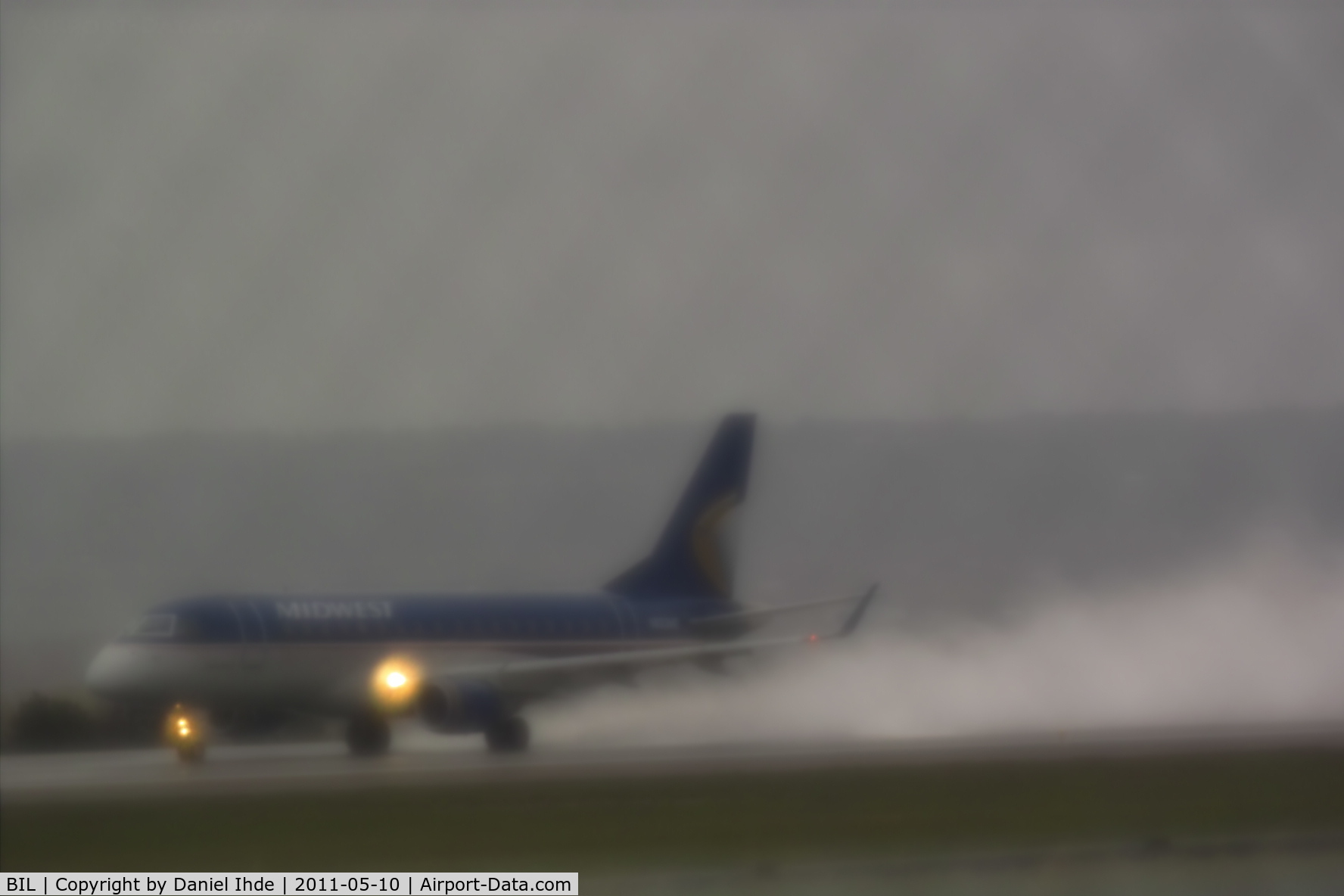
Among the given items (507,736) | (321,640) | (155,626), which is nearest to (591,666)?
(507,736)

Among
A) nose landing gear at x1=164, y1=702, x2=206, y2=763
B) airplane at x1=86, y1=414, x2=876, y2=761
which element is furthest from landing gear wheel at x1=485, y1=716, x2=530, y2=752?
nose landing gear at x1=164, y1=702, x2=206, y2=763

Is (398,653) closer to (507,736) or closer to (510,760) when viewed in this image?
(507,736)

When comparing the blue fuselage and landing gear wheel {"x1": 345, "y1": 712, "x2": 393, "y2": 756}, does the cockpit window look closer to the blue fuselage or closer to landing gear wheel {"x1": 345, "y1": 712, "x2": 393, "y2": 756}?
the blue fuselage

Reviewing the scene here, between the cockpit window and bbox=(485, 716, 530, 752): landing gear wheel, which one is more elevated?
the cockpit window

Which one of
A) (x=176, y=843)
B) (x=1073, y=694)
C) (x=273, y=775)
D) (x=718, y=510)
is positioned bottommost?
(x=176, y=843)

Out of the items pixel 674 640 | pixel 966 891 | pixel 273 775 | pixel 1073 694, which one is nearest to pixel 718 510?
pixel 674 640

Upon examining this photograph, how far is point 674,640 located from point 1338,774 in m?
22.0

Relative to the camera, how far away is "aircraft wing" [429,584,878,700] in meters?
44.3

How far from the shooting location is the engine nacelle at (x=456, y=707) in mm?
42406

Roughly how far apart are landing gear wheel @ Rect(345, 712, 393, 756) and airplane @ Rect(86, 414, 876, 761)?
1.0 inches

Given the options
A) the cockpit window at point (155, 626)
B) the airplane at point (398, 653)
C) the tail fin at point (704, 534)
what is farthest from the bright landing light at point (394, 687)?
the tail fin at point (704, 534)

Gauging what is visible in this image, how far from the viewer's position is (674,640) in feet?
166

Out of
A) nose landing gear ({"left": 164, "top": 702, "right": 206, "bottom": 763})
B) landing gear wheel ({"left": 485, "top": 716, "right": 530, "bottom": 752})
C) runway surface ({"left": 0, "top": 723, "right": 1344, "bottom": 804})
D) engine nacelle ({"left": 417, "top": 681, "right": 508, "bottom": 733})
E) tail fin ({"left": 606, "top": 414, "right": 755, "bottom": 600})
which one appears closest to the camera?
runway surface ({"left": 0, "top": 723, "right": 1344, "bottom": 804})

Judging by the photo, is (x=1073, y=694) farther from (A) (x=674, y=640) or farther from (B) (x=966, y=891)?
(B) (x=966, y=891)
